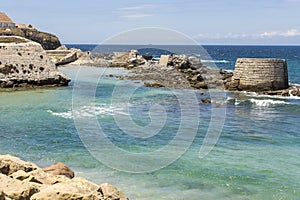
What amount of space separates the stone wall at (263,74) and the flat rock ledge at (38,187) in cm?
2389

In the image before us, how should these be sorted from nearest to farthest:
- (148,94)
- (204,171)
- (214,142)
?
(204,171), (214,142), (148,94)

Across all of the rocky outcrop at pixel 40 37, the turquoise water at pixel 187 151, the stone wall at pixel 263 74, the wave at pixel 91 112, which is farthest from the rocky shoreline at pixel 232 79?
the rocky outcrop at pixel 40 37

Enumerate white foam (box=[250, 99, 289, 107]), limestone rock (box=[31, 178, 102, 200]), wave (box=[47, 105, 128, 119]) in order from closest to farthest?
1. limestone rock (box=[31, 178, 102, 200])
2. wave (box=[47, 105, 128, 119])
3. white foam (box=[250, 99, 289, 107])

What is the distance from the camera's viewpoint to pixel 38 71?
Result: 2970cm

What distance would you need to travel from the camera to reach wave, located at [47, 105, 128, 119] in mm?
19869

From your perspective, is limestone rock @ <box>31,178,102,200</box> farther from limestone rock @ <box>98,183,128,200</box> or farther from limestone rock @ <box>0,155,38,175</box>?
limestone rock @ <box>0,155,38,175</box>

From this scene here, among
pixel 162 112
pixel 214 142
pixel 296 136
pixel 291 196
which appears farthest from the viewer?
pixel 162 112

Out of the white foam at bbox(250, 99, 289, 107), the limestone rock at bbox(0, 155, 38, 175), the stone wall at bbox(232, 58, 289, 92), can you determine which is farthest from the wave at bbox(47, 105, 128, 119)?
the stone wall at bbox(232, 58, 289, 92)

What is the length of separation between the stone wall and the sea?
3314 mm

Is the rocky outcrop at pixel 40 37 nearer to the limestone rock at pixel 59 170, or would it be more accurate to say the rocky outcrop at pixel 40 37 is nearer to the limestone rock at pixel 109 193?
the limestone rock at pixel 59 170

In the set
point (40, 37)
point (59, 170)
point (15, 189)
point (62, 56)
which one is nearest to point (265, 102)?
point (59, 170)

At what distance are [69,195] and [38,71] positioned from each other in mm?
24767

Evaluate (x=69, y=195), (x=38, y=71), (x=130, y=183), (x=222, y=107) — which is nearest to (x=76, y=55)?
(x=38, y=71)

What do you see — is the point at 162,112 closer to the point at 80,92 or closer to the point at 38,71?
the point at 80,92
